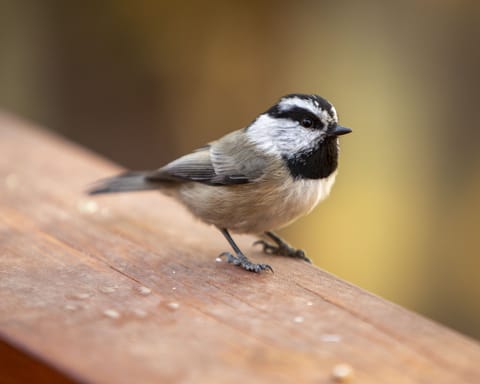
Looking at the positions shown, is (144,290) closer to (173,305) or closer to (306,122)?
(173,305)

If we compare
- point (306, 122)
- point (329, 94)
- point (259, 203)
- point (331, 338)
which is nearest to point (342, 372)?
point (331, 338)

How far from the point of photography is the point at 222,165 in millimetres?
2965

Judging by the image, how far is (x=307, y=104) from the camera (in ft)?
9.17

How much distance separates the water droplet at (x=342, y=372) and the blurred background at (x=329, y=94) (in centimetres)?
368

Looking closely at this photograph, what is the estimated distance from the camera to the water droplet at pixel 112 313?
181 centimetres

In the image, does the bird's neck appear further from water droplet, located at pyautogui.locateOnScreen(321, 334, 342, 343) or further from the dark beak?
water droplet, located at pyautogui.locateOnScreen(321, 334, 342, 343)

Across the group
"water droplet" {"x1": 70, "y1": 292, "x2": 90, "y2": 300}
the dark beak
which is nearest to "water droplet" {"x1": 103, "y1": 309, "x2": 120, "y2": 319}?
"water droplet" {"x1": 70, "y1": 292, "x2": 90, "y2": 300}

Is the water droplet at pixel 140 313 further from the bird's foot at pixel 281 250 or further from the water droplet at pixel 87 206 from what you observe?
the water droplet at pixel 87 206

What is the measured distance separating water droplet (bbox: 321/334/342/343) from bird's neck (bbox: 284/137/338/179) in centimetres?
113

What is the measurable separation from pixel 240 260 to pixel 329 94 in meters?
3.53

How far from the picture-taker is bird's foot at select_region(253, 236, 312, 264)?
279cm

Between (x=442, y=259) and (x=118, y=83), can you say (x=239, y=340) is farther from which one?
(x=118, y=83)

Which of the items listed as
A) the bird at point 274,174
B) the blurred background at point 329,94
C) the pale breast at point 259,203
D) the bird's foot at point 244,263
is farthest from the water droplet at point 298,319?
the blurred background at point 329,94

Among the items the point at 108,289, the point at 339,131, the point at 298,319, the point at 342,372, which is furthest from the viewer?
the point at 339,131
